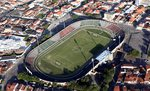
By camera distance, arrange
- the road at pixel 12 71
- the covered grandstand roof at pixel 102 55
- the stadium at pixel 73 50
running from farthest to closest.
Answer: the covered grandstand roof at pixel 102 55 → the road at pixel 12 71 → the stadium at pixel 73 50

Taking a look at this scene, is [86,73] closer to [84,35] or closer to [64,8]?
[84,35]

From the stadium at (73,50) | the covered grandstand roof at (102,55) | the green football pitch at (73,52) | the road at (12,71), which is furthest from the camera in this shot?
the green football pitch at (73,52)

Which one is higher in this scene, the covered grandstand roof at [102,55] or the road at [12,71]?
the covered grandstand roof at [102,55]

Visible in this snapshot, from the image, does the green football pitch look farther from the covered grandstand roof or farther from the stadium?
the covered grandstand roof

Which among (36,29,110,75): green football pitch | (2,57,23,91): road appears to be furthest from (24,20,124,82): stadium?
(2,57,23,91): road

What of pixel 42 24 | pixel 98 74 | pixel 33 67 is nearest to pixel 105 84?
pixel 98 74

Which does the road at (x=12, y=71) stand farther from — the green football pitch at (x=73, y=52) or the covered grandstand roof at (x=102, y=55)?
the covered grandstand roof at (x=102, y=55)

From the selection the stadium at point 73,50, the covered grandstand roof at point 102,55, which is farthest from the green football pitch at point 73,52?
the covered grandstand roof at point 102,55
